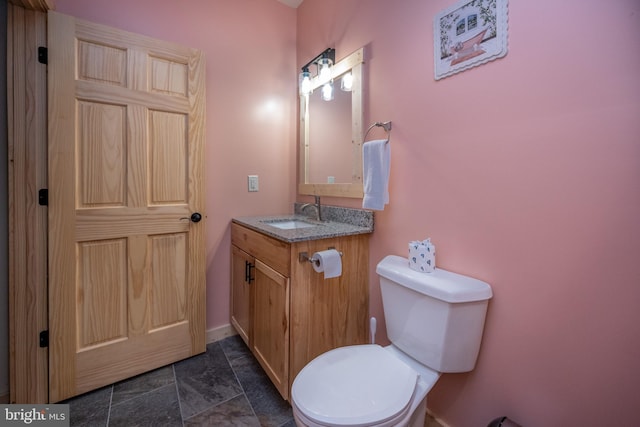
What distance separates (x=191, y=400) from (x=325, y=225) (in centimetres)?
114

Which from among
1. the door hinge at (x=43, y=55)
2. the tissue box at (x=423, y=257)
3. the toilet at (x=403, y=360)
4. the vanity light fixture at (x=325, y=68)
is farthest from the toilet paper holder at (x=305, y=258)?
the door hinge at (x=43, y=55)

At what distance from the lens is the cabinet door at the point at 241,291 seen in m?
1.69

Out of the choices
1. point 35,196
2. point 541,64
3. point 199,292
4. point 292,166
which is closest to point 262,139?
point 292,166

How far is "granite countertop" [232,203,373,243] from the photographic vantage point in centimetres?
131

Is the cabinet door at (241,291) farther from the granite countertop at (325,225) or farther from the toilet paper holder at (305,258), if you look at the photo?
the toilet paper holder at (305,258)

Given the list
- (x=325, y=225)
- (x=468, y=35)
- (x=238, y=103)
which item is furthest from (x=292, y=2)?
(x=325, y=225)

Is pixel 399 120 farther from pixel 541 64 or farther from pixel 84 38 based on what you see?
pixel 84 38

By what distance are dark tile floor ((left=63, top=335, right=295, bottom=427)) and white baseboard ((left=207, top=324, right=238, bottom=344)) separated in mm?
211

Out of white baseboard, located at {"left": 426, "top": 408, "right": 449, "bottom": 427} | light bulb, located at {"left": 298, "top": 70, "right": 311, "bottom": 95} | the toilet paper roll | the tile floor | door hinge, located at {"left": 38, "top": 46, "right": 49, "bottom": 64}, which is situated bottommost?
the tile floor

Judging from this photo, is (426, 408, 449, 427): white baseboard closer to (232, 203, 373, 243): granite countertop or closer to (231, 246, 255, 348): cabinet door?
(232, 203, 373, 243): granite countertop

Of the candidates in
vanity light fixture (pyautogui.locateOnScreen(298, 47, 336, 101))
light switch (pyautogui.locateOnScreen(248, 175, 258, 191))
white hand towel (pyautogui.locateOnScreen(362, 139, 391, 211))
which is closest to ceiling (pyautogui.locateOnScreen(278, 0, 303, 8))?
vanity light fixture (pyautogui.locateOnScreen(298, 47, 336, 101))

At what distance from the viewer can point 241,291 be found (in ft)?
5.98

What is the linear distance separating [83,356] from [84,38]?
1.62 m

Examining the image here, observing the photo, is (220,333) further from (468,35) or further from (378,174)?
(468,35)
